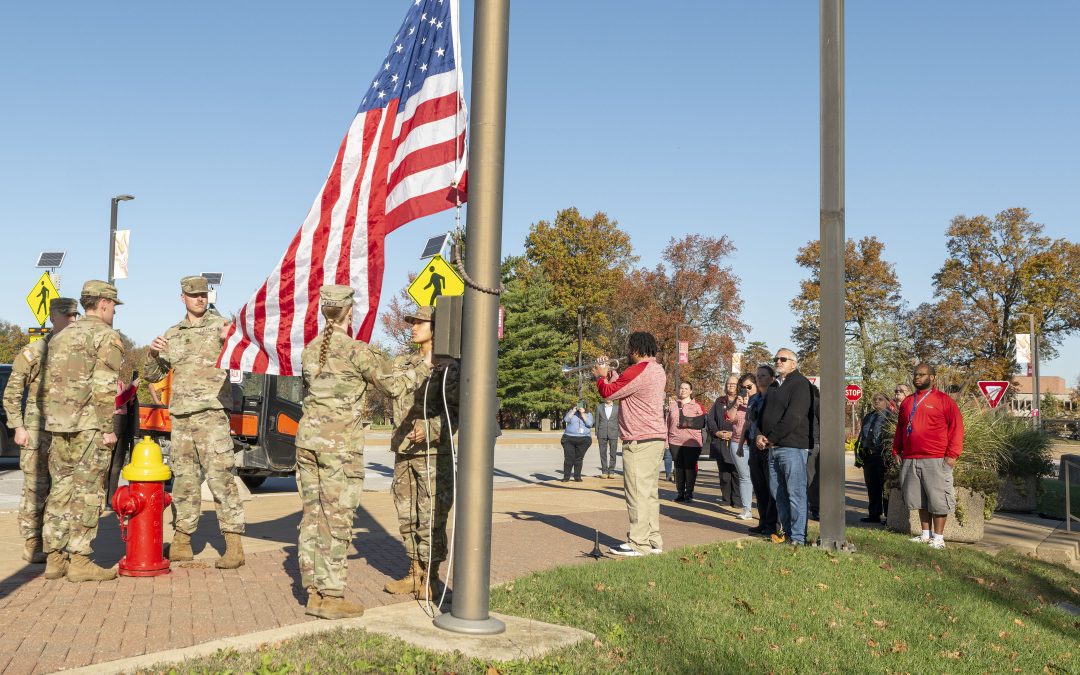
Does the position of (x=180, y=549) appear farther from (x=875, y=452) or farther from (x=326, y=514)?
(x=875, y=452)

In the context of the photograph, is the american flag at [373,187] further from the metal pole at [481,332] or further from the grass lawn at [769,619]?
the grass lawn at [769,619]

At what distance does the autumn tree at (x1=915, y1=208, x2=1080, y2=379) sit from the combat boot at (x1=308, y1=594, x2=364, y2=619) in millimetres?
58547

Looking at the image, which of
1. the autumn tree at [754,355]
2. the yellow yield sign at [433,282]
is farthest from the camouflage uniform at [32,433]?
the autumn tree at [754,355]

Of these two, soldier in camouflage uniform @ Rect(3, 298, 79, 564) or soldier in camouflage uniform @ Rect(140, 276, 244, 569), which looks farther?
soldier in camouflage uniform @ Rect(140, 276, 244, 569)

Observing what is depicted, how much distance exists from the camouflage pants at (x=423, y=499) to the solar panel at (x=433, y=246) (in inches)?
344

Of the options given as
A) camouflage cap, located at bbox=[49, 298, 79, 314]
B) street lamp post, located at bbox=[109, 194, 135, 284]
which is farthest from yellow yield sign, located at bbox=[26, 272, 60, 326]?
camouflage cap, located at bbox=[49, 298, 79, 314]

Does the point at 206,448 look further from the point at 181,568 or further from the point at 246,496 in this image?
the point at 246,496

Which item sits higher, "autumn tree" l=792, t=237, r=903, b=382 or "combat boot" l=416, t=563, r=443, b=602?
"autumn tree" l=792, t=237, r=903, b=382

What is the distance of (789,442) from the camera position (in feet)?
33.0

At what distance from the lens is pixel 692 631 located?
19.8 feet

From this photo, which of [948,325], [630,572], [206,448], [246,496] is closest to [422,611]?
[630,572]

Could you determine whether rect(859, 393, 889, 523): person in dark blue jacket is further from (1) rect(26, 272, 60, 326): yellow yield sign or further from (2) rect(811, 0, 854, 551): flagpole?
(1) rect(26, 272, 60, 326): yellow yield sign

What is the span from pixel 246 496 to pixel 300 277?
22.0 feet

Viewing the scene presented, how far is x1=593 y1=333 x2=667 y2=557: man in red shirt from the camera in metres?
9.17
